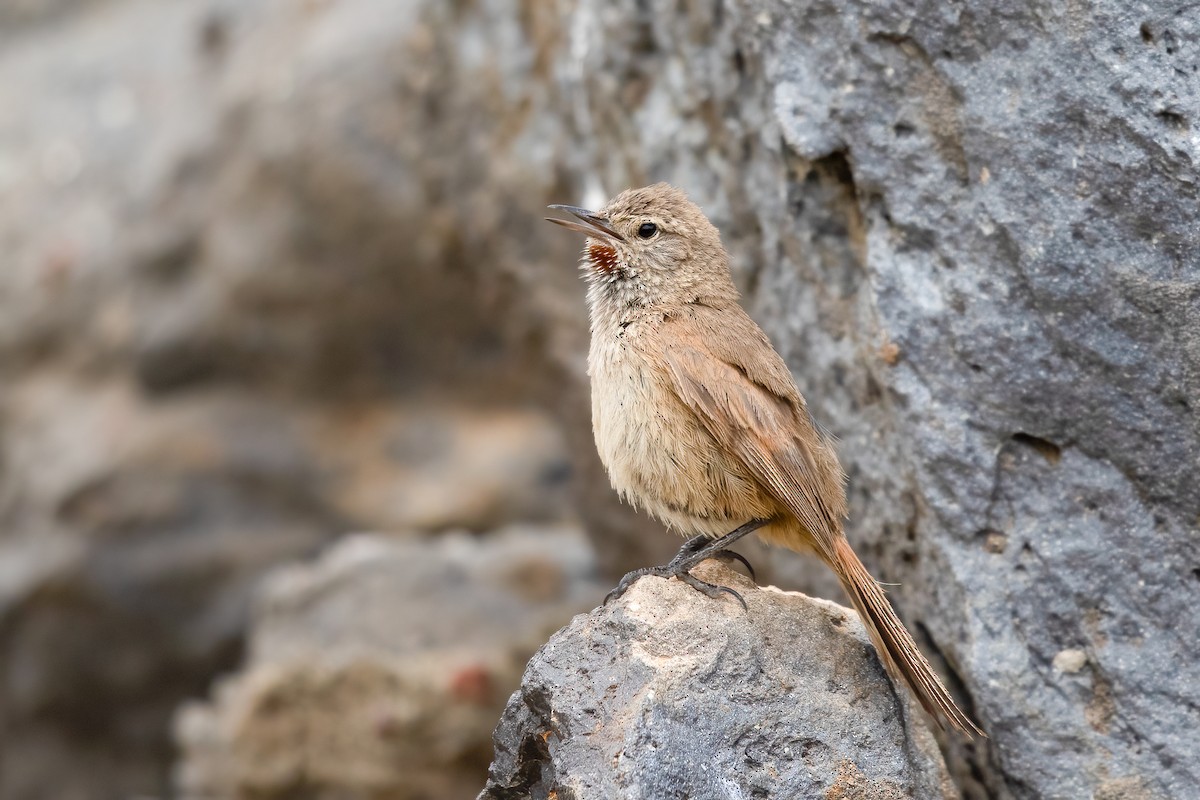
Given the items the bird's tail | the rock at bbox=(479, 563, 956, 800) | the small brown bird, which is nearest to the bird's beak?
the small brown bird

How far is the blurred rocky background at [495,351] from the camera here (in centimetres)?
407

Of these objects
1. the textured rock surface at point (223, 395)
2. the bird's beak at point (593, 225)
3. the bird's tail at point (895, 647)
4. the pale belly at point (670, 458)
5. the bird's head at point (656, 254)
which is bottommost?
the bird's tail at point (895, 647)

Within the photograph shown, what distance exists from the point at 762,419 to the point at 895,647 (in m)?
0.92

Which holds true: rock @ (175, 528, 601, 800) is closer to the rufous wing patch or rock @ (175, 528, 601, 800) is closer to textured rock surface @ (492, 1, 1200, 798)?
the rufous wing patch

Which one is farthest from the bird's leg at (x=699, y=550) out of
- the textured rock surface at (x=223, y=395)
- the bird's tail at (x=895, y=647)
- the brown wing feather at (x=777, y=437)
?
the textured rock surface at (x=223, y=395)

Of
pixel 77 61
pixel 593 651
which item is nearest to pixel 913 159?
pixel 593 651

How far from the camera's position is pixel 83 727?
934 cm

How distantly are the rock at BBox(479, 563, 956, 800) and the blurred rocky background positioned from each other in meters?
0.52

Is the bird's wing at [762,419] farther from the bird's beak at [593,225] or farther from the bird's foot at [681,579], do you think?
the bird's beak at [593,225]

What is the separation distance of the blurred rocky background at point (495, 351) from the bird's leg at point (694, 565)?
2.00 ft

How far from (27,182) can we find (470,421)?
171 inches

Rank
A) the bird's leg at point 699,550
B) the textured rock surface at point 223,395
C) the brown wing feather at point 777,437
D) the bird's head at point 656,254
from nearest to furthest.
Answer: the brown wing feather at point 777,437
the bird's leg at point 699,550
the bird's head at point 656,254
the textured rock surface at point 223,395

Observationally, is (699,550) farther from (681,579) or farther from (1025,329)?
(1025,329)

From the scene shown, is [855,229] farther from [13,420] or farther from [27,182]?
[27,182]
